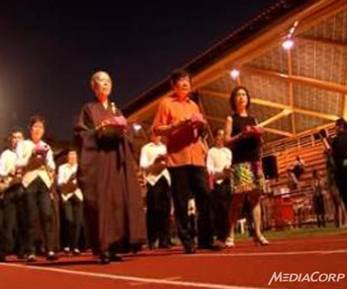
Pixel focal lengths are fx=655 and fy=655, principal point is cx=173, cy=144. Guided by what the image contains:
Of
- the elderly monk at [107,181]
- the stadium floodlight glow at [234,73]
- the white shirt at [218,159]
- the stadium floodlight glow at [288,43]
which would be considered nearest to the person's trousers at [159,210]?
the white shirt at [218,159]

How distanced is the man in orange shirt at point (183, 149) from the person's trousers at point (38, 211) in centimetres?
190

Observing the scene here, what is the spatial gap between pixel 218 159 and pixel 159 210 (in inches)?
55.1

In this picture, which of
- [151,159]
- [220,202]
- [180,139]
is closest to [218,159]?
[220,202]

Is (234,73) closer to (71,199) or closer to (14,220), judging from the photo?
(71,199)

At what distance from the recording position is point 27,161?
7.84 meters

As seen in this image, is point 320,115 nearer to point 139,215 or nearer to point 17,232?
point 17,232

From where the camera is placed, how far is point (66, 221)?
10961mm

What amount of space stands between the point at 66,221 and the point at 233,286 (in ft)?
26.6

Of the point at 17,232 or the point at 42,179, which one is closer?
the point at 42,179

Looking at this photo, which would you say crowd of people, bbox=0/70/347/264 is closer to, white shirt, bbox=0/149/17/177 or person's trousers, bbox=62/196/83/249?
white shirt, bbox=0/149/17/177

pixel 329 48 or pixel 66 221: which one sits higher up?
pixel 329 48

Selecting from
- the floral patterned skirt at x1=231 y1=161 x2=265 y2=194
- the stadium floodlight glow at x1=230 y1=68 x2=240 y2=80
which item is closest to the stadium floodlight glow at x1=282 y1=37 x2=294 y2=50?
the stadium floodlight glow at x1=230 y1=68 x2=240 y2=80

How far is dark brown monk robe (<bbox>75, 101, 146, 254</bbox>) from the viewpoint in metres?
5.93

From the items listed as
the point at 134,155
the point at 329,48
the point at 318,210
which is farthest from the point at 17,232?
the point at 329,48
